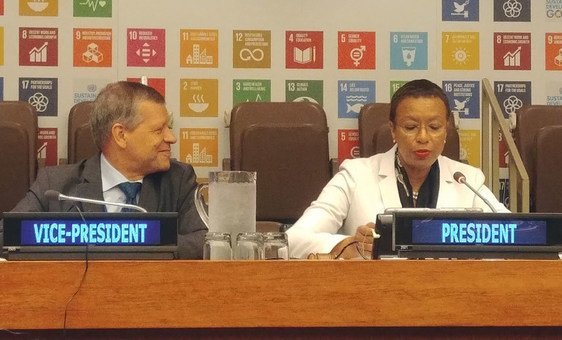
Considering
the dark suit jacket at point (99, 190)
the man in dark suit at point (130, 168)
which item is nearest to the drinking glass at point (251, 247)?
the dark suit jacket at point (99, 190)

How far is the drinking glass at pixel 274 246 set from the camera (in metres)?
1.84

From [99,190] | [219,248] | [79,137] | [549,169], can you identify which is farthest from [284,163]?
[219,248]

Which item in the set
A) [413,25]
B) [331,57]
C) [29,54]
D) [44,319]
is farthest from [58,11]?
[44,319]

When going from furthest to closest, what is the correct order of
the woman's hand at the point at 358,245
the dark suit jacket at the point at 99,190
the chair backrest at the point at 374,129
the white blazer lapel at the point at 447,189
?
the chair backrest at the point at 374,129, the white blazer lapel at the point at 447,189, the dark suit jacket at the point at 99,190, the woman's hand at the point at 358,245

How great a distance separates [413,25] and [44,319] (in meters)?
3.77

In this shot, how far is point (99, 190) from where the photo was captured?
111 inches

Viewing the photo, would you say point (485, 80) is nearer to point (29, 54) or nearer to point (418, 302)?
point (29, 54)

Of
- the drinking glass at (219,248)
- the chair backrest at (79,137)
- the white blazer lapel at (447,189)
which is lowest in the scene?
the drinking glass at (219,248)

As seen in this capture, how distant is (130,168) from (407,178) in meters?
0.92

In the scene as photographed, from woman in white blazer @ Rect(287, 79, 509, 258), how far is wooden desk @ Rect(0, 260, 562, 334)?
132cm

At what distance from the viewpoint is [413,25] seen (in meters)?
5.00

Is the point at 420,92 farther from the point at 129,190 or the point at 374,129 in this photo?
the point at 374,129

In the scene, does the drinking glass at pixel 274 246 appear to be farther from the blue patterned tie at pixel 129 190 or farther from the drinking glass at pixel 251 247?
the blue patterned tie at pixel 129 190

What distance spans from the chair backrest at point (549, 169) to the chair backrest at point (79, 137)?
2.11 m
